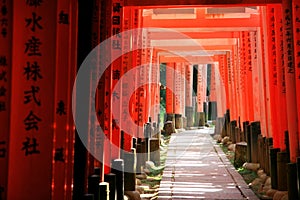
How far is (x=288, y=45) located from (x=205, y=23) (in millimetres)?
4446

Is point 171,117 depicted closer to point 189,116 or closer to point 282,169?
point 189,116

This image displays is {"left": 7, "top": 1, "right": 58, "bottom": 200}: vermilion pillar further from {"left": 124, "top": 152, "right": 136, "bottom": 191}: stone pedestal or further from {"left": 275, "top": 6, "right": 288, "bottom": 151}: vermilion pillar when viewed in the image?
{"left": 275, "top": 6, "right": 288, "bottom": 151}: vermilion pillar

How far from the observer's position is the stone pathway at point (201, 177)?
24.6 feet

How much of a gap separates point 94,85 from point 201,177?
4.93 meters

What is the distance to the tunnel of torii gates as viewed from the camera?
11.4 ft

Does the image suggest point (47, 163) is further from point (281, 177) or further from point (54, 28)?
point (281, 177)

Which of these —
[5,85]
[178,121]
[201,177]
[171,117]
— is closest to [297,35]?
[5,85]

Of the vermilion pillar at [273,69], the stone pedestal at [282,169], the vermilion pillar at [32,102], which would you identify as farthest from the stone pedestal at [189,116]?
the vermilion pillar at [32,102]

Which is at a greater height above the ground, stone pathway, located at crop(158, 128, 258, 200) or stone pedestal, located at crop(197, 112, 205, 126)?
stone pedestal, located at crop(197, 112, 205, 126)

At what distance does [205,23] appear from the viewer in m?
10.7

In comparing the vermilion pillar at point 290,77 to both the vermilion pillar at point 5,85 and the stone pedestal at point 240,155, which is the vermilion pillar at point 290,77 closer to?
the vermilion pillar at point 5,85

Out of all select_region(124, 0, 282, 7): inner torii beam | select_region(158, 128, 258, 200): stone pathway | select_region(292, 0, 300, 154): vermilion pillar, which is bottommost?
select_region(158, 128, 258, 200): stone pathway

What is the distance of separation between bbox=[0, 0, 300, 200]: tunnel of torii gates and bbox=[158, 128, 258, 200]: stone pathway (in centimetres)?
68

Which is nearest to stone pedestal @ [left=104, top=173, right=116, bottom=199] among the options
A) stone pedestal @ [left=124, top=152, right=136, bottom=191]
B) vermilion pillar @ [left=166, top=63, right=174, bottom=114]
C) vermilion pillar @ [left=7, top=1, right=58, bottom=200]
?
stone pedestal @ [left=124, top=152, right=136, bottom=191]
